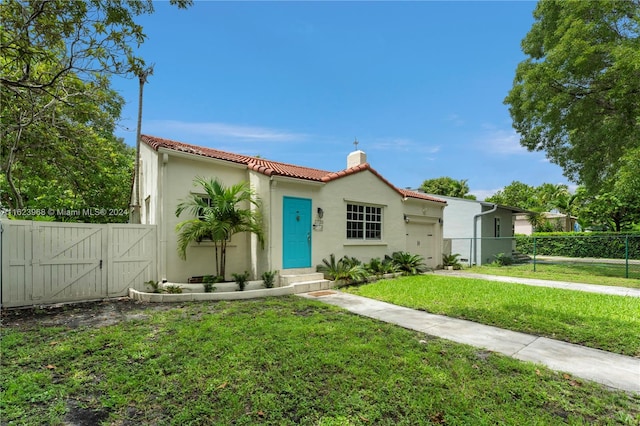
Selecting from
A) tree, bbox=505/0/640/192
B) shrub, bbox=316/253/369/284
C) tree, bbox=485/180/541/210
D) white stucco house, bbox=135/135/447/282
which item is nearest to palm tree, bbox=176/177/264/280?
white stucco house, bbox=135/135/447/282

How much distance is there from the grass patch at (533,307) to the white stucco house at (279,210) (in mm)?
2200

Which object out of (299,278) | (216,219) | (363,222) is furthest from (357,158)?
(216,219)

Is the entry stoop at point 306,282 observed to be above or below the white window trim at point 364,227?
below

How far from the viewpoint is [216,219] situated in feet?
27.5

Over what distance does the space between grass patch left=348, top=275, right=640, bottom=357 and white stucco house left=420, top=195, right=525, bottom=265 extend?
8.07 metres

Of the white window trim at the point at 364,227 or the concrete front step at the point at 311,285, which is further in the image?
the white window trim at the point at 364,227

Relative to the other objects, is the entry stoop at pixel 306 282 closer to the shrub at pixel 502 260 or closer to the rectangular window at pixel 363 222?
the rectangular window at pixel 363 222

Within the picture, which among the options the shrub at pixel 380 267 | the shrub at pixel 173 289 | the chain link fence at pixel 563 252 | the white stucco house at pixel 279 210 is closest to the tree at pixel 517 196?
the chain link fence at pixel 563 252

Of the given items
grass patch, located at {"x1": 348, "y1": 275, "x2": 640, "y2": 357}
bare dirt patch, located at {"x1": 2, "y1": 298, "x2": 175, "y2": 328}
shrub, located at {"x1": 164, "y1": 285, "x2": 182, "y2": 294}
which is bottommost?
grass patch, located at {"x1": 348, "y1": 275, "x2": 640, "y2": 357}

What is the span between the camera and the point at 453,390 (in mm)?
3332

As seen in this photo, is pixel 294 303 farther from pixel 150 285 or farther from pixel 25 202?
pixel 25 202

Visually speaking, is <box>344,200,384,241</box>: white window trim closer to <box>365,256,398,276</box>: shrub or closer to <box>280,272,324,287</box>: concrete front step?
<box>365,256,398,276</box>: shrub

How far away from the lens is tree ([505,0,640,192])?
12367 millimetres

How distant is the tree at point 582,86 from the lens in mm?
12367
